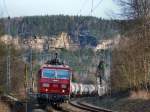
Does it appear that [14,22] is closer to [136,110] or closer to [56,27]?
[56,27]

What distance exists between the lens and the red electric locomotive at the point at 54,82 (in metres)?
39.1

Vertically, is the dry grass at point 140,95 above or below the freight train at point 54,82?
below

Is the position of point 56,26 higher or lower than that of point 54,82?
higher

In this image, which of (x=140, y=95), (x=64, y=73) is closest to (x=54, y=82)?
(x=64, y=73)

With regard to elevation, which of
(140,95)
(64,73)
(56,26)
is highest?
(56,26)

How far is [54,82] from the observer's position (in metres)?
39.5

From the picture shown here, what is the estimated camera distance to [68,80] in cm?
3941

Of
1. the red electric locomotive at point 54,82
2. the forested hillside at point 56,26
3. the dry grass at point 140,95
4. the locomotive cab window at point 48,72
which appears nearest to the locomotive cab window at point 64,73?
the red electric locomotive at point 54,82

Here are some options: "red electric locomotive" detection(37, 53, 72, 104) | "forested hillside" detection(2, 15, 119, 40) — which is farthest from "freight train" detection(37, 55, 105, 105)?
"forested hillside" detection(2, 15, 119, 40)

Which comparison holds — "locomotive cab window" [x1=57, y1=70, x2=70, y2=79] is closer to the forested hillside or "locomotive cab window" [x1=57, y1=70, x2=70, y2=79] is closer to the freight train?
the freight train

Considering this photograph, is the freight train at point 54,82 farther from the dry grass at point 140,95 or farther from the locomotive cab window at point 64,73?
the dry grass at point 140,95

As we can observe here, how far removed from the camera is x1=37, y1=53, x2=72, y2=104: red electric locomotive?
39.1 metres

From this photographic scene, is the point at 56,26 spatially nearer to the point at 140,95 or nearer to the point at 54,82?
the point at 140,95

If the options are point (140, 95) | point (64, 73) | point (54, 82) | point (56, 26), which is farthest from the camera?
point (56, 26)
